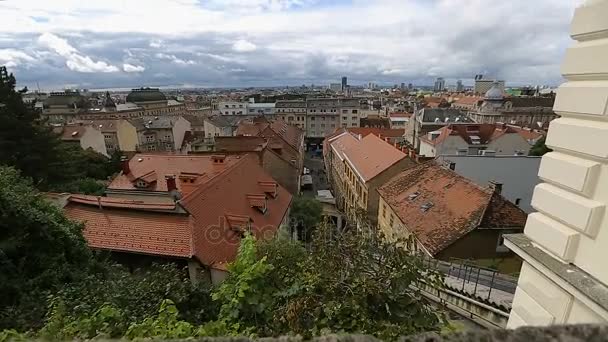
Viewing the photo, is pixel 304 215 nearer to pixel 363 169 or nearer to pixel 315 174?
pixel 363 169

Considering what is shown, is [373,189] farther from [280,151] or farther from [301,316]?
[301,316]

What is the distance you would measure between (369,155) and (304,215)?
974cm

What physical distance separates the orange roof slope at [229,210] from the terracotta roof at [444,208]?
20.6ft

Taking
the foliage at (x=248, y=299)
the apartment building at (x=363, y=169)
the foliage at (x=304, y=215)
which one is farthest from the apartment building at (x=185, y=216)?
the foliage at (x=248, y=299)

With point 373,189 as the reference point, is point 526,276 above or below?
above

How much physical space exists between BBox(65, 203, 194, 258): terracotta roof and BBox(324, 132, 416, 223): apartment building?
793 centimetres

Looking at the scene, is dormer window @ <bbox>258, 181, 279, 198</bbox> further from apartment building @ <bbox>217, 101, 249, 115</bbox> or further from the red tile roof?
apartment building @ <bbox>217, 101, 249, 115</bbox>

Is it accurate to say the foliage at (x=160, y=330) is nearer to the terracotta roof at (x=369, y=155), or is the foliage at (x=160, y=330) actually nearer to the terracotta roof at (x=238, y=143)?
the terracotta roof at (x=369, y=155)

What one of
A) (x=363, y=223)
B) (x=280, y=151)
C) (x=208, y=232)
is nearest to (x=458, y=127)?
(x=280, y=151)

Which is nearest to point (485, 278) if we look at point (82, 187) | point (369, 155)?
point (369, 155)

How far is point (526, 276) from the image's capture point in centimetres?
310

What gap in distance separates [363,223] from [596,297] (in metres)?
4.72

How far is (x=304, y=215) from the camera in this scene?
22.4 m

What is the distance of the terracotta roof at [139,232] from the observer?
11.9m
